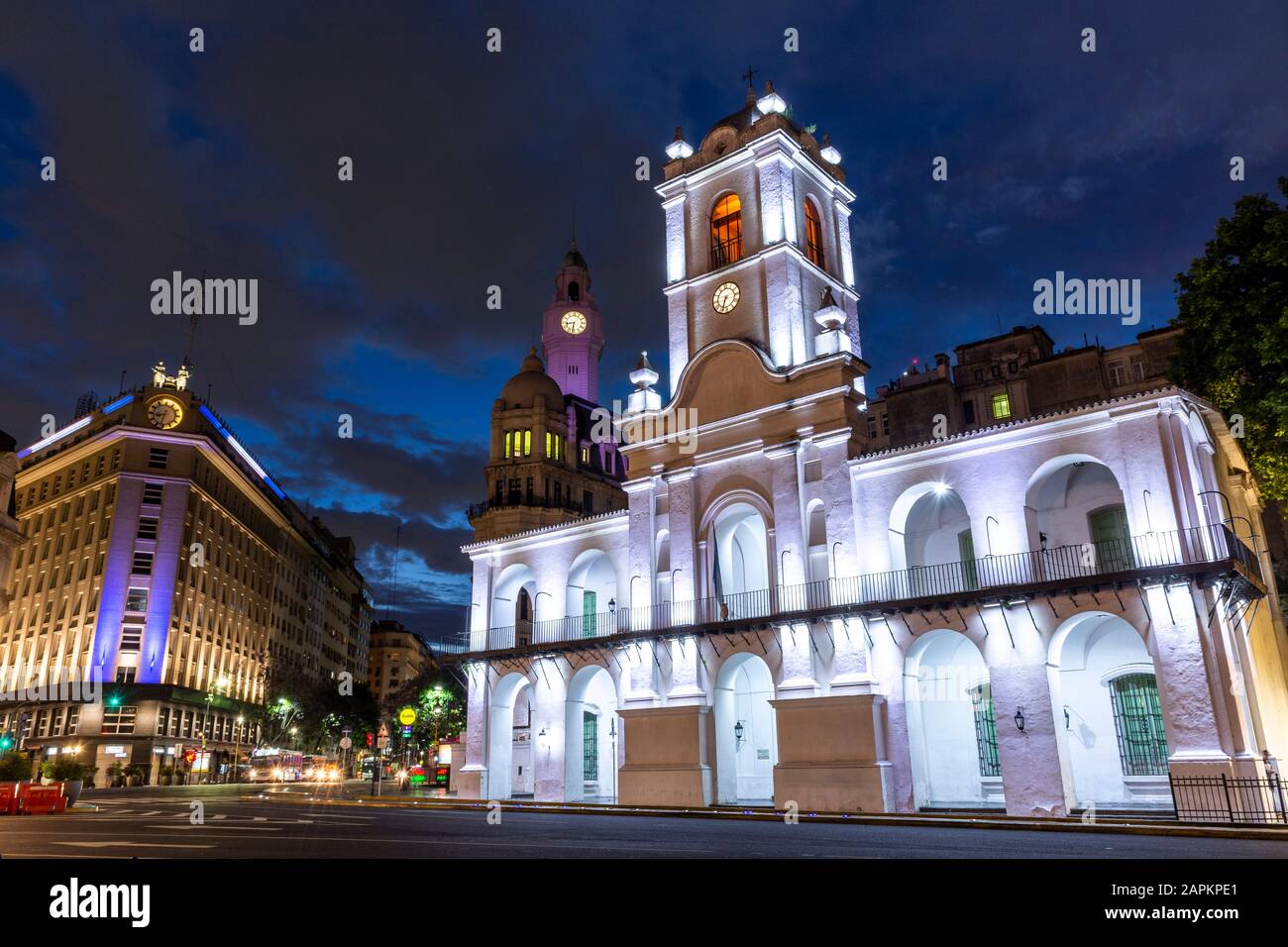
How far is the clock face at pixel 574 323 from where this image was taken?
73.7 metres

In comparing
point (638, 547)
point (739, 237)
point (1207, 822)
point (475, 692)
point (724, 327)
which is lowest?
point (1207, 822)

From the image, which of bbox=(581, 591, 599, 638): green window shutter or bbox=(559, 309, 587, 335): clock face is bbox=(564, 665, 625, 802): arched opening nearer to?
bbox=(581, 591, 599, 638): green window shutter

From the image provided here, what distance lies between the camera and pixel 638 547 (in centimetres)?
3164

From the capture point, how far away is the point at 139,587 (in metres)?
62.0

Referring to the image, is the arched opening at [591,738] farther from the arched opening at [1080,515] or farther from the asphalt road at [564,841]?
the arched opening at [1080,515]

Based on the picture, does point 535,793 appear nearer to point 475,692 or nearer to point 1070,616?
point 475,692

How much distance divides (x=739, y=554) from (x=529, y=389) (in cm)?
3598

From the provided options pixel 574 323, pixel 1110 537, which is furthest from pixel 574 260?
pixel 1110 537

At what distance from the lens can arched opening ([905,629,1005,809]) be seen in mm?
25562

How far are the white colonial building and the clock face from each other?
38573 mm

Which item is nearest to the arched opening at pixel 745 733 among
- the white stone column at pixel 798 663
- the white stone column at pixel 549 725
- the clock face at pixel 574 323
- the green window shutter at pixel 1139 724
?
the white stone column at pixel 798 663

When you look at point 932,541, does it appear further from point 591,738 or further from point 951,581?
point 591,738

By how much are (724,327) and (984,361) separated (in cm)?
2693
